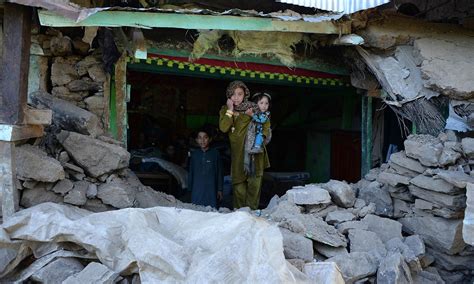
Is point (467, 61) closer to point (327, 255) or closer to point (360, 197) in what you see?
point (360, 197)

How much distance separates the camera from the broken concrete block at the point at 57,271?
313cm

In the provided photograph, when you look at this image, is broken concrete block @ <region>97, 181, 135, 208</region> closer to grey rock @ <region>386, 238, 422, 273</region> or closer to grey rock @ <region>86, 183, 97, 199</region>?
grey rock @ <region>86, 183, 97, 199</region>

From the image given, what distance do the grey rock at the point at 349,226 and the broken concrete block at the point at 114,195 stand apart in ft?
6.89

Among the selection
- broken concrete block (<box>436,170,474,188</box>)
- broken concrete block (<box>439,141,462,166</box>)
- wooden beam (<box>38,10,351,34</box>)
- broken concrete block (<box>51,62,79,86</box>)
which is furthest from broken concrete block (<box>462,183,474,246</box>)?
broken concrete block (<box>51,62,79,86</box>)

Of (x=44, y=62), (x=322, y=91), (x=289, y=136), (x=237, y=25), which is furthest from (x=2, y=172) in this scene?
(x=289, y=136)

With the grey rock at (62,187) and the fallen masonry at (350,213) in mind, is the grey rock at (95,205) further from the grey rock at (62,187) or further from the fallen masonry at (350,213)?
the grey rock at (62,187)

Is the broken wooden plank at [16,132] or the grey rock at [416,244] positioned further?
the grey rock at [416,244]

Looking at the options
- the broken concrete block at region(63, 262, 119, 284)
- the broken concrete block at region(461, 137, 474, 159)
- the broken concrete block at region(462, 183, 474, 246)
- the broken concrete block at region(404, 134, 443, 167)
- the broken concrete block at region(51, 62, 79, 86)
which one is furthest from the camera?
the broken concrete block at region(51, 62, 79, 86)

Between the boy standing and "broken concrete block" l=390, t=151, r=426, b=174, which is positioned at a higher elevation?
"broken concrete block" l=390, t=151, r=426, b=174

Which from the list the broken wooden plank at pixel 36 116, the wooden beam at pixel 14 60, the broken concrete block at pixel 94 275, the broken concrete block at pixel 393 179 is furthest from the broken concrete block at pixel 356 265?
the wooden beam at pixel 14 60

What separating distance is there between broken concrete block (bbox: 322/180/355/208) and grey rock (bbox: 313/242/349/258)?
0.71 meters

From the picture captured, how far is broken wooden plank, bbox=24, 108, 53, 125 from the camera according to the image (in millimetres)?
3881

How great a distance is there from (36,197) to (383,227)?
328 centimetres

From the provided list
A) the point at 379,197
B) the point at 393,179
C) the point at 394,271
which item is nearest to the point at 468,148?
the point at 393,179
